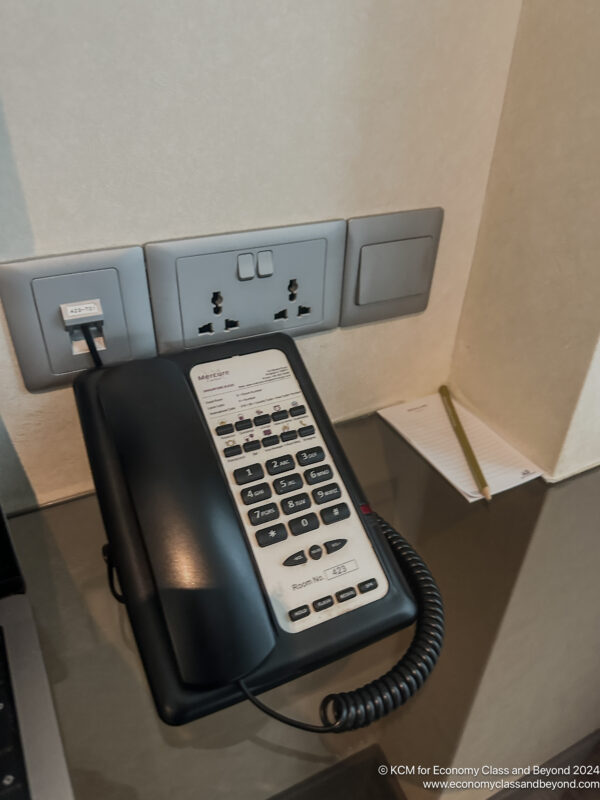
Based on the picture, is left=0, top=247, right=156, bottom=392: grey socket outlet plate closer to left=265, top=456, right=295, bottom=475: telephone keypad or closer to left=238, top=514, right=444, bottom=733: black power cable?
left=265, top=456, right=295, bottom=475: telephone keypad

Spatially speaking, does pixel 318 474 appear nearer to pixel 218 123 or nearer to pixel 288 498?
pixel 288 498

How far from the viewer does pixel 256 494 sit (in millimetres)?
393

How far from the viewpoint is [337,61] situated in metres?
0.41

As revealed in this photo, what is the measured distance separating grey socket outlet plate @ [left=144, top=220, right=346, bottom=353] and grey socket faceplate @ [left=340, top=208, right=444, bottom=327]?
14 mm

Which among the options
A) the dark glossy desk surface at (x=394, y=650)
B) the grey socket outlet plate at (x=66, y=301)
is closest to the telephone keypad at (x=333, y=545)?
the dark glossy desk surface at (x=394, y=650)

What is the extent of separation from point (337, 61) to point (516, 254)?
8.9 inches

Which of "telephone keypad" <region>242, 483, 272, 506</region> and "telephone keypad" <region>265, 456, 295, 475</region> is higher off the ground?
"telephone keypad" <region>265, 456, 295, 475</region>

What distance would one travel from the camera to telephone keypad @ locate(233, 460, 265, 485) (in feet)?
1.30

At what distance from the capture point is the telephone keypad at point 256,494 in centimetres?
39

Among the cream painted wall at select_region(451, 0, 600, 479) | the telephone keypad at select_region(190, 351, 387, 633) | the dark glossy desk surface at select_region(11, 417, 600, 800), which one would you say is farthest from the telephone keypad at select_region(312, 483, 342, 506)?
the cream painted wall at select_region(451, 0, 600, 479)

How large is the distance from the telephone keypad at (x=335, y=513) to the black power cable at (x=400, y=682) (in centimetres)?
8

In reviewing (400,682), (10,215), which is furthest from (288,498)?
(10,215)

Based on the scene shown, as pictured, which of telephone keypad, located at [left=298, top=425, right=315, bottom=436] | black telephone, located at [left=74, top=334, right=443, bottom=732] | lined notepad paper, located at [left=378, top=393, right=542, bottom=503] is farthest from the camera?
lined notepad paper, located at [left=378, top=393, right=542, bottom=503]

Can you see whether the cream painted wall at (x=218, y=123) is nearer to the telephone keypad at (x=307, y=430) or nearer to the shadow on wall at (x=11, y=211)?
the shadow on wall at (x=11, y=211)
